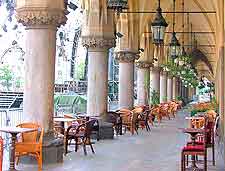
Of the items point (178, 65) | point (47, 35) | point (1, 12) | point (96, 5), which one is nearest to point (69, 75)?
point (178, 65)

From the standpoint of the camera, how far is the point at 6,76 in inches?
1473

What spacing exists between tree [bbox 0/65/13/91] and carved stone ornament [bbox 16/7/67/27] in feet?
81.1

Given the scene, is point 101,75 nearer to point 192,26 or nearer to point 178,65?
point 178,65

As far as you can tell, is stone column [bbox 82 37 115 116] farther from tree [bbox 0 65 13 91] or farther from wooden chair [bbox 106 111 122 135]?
tree [bbox 0 65 13 91]

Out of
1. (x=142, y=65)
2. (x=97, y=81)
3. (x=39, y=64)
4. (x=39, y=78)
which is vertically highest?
(x=142, y=65)

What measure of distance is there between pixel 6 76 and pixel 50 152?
28463mm

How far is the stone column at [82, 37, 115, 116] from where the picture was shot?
50.1 feet

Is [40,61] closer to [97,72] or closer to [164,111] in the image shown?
[97,72]

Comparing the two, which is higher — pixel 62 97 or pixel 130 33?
pixel 130 33

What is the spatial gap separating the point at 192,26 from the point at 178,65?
1212 centimetres

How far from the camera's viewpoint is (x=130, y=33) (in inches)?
845

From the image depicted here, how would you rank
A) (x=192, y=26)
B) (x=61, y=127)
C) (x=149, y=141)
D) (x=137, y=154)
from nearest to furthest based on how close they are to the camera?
(x=137, y=154), (x=61, y=127), (x=149, y=141), (x=192, y=26)

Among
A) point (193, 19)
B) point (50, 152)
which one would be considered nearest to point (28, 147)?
point (50, 152)

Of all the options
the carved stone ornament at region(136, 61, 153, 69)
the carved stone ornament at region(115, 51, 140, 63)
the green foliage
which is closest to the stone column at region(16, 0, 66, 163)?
the carved stone ornament at region(115, 51, 140, 63)
